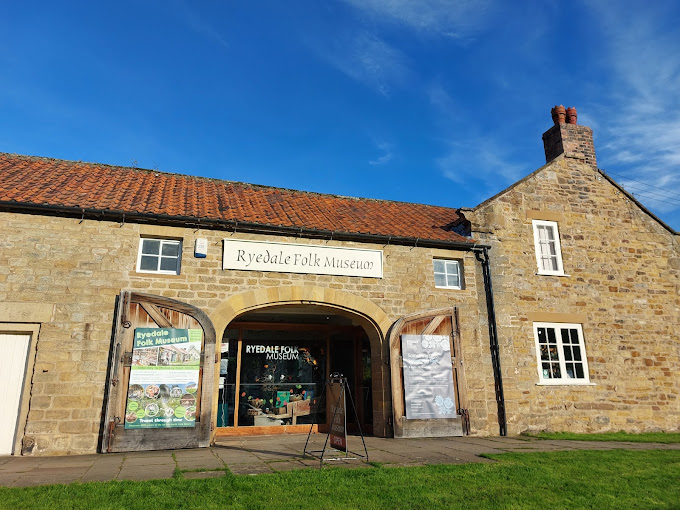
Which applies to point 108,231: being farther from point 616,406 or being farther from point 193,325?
point 616,406

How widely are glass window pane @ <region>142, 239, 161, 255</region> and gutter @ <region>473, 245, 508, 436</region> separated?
25.2ft

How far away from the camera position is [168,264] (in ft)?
33.2

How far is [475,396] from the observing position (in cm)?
1140

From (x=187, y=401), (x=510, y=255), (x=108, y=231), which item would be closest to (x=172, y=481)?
(x=187, y=401)

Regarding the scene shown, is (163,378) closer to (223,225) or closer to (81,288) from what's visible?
(81,288)

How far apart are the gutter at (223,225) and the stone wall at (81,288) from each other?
126 mm

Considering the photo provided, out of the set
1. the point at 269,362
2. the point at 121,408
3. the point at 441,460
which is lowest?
the point at 441,460

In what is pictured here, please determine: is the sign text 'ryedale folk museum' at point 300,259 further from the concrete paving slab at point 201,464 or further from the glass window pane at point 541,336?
the glass window pane at point 541,336

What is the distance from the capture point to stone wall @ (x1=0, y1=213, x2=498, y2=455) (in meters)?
8.63

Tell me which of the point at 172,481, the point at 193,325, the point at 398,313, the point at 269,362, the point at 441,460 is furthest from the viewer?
the point at 269,362

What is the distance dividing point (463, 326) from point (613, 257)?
539 centimetres

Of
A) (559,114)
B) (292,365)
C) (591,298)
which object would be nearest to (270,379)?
(292,365)

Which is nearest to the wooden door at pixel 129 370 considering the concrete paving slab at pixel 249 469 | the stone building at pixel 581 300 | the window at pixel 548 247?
the concrete paving slab at pixel 249 469

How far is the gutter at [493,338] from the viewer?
1150cm
